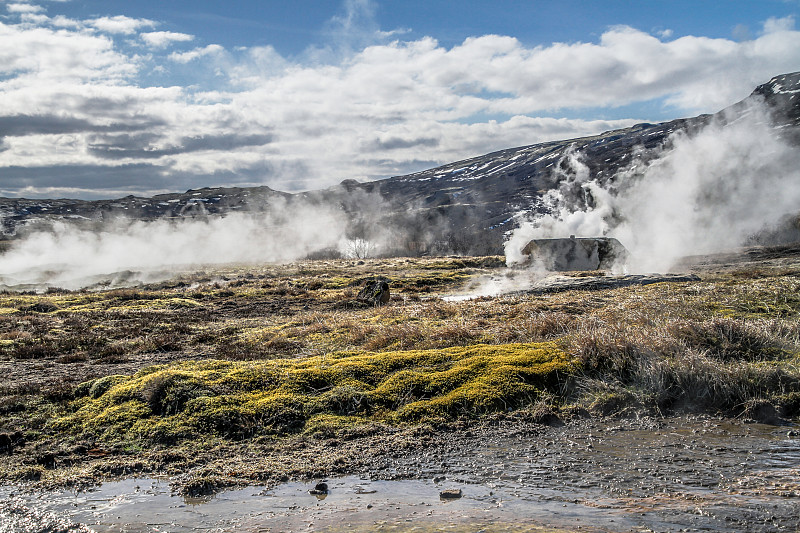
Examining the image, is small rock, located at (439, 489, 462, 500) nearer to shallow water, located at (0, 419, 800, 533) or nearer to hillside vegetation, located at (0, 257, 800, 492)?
shallow water, located at (0, 419, 800, 533)

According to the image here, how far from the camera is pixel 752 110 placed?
113 m

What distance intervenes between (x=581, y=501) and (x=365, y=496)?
6.89 feet

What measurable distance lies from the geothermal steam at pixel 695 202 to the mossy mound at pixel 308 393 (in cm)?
2823

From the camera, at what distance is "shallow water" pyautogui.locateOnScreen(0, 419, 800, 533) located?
488 centimetres

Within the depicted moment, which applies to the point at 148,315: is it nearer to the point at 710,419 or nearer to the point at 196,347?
the point at 196,347

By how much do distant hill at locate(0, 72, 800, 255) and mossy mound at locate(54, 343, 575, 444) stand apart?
8092 centimetres

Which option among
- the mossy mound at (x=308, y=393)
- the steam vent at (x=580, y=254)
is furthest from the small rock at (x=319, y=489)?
the steam vent at (x=580, y=254)

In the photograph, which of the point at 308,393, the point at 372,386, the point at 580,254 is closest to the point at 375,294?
the point at 372,386

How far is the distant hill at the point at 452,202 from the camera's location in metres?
109

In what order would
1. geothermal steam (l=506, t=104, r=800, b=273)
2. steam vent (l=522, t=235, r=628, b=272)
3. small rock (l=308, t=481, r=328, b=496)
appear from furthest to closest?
1. geothermal steam (l=506, t=104, r=800, b=273)
2. steam vent (l=522, t=235, r=628, b=272)
3. small rock (l=308, t=481, r=328, b=496)

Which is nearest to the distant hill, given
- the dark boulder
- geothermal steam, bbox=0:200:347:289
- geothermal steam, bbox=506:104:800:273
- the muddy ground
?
geothermal steam, bbox=506:104:800:273

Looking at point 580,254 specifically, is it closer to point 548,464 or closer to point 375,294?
point 375,294

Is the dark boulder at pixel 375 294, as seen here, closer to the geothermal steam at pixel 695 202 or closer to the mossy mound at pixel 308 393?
the mossy mound at pixel 308 393

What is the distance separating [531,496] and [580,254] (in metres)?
→ 29.6
